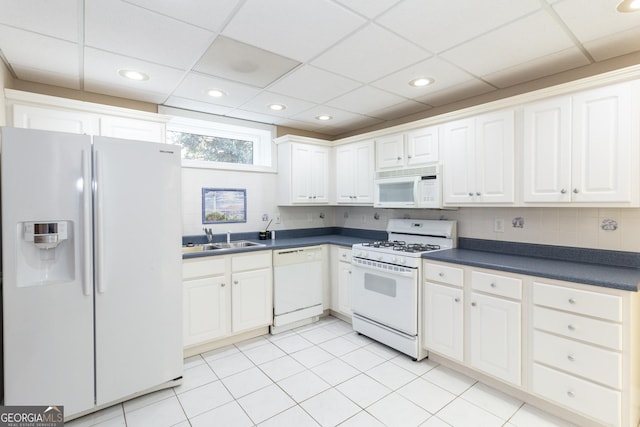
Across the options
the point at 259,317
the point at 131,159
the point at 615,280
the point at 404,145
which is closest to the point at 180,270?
the point at 131,159

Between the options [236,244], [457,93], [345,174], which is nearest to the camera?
[457,93]

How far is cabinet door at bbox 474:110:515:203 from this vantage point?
2.45 meters

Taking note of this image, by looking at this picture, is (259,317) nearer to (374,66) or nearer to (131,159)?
(131,159)

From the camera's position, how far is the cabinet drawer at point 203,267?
271 cm

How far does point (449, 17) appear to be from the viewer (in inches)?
67.7

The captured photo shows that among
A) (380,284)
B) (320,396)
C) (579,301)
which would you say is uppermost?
(579,301)

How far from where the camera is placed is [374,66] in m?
2.32

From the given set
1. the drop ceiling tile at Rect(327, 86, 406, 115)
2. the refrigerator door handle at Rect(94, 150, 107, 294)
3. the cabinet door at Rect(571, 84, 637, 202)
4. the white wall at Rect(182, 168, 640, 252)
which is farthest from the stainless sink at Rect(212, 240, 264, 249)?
the cabinet door at Rect(571, 84, 637, 202)

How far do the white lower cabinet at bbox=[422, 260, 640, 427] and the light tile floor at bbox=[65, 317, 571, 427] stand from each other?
20 cm

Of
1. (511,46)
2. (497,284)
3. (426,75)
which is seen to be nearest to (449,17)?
(511,46)

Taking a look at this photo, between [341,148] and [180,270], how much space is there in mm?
2510

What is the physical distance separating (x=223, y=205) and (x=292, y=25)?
2276 millimetres

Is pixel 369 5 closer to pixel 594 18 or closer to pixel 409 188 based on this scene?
pixel 594 18

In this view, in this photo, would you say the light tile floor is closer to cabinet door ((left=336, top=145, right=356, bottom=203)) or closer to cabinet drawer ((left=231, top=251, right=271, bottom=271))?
cabinet drawer ((left=231, top=251, right=271, bottom=271))
